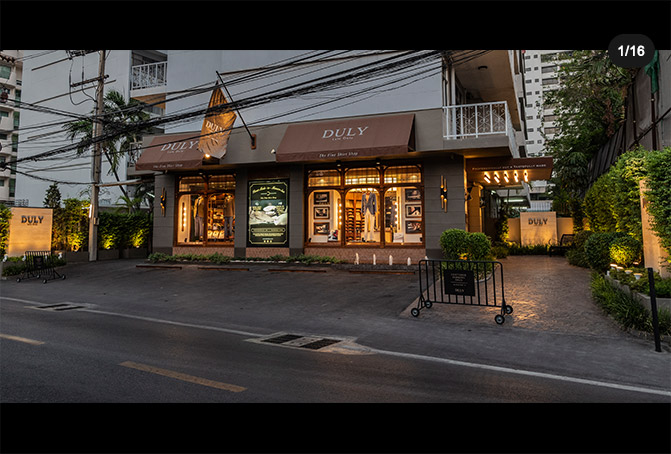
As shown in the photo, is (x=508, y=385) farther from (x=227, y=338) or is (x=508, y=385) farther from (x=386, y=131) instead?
(x=386, y=131)

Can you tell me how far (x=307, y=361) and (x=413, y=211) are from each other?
1211cm

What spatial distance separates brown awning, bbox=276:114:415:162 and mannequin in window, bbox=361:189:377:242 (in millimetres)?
2600

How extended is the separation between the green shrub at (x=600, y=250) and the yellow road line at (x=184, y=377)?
1202 centimetres

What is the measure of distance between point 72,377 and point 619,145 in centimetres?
2355

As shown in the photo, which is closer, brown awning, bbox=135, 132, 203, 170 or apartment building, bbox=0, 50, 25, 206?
brown awning, bbox=135, 132, 203, 170

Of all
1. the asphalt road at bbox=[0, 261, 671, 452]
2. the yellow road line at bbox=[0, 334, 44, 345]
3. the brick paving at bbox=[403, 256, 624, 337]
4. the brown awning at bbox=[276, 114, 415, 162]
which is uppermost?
the brown awning at bbox=[276, 114, 415, 162]

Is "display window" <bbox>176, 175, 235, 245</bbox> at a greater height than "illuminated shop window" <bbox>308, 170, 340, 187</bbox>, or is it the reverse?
"illuminated shop window" <bbox>308, 170, 340, 187</bbox>

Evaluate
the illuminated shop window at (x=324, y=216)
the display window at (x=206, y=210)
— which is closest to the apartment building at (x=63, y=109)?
the display window at (x=206, y=210)

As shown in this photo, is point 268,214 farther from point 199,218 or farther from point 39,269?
point 39,269

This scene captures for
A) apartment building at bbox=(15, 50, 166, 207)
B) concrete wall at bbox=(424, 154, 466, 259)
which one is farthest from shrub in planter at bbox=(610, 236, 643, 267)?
apartment building at bbox=(15, 50, 166, 207)

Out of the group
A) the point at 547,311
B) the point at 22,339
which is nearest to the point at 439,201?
Answer: the point at 547,311

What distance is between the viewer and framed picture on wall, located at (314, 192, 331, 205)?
18.7 metres

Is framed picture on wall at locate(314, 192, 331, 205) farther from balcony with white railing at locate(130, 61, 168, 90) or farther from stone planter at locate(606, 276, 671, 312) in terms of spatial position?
balcony with white railing at locate(130, 61, 168, 90)
